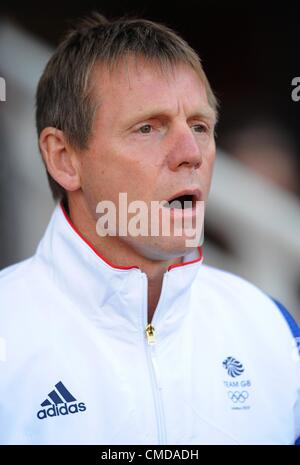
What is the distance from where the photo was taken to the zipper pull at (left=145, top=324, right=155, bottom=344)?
1274mm

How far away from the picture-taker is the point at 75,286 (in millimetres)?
1295

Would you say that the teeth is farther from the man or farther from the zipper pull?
the zipper pull

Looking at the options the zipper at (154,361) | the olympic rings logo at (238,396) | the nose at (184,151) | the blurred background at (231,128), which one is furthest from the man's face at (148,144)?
the blurred background at (231,128)

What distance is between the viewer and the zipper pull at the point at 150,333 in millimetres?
1274

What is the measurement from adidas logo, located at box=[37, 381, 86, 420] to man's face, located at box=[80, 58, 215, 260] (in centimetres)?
34

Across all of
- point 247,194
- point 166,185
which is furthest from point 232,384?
point 247,194

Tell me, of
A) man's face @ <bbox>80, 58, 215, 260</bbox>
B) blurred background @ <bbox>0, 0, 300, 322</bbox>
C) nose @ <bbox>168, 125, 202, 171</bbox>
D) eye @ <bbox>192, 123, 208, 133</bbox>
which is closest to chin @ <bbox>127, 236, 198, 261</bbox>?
man's face @ <bbox>80, 58, 215, 260</bbox>

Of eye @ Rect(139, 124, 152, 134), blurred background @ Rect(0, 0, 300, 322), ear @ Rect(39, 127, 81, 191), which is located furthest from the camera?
blurred background @ Rect(0, 0, 300, 322)

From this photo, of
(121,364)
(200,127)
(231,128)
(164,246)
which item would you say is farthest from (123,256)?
(231,128)

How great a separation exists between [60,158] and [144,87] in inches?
11.0

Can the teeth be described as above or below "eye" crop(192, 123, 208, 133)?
below

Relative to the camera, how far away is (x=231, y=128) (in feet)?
8.81

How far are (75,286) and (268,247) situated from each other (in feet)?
5.09

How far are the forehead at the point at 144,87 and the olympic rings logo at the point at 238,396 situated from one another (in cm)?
64
